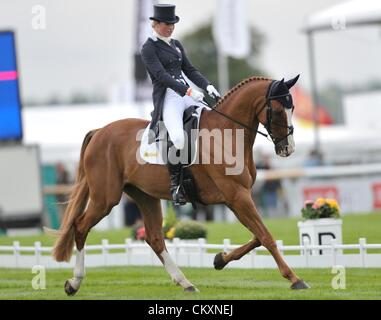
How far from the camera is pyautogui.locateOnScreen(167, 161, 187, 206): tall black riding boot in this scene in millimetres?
11555

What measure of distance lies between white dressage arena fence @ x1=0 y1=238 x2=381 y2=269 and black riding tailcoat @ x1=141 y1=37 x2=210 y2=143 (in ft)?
9.01

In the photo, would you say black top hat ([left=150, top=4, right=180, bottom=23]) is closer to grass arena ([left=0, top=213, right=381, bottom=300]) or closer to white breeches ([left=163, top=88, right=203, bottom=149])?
white breeches ([left=163, top=88, right=203, bottom=149])

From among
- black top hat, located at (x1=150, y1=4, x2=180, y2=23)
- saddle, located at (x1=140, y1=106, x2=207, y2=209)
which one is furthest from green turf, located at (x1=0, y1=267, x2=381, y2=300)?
black top hat, located at (x1=150, y1=4, x2=180, y2=23)

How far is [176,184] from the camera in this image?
38.0 feet

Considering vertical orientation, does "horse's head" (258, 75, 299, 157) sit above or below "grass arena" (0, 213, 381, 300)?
above

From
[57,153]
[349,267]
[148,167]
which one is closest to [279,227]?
[349,267]

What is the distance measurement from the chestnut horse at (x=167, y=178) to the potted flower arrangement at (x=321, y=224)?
2.72 m

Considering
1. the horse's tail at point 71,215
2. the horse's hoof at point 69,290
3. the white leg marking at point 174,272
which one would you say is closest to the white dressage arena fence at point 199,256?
the white leg marking at point 174,272

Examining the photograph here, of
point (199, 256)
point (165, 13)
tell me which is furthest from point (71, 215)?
point (199, 256)

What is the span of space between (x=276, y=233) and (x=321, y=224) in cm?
564

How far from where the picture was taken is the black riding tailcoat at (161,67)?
459 inches

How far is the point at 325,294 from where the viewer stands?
10625 mm

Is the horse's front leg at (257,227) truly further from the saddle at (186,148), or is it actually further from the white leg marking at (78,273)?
the white leg marking at (78,273)

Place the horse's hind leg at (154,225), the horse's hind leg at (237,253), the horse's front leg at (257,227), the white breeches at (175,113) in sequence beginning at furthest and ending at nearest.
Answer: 1. the horse's hind leg at (154,225)
2. the white breeches at (175,113)
3. the horse's hind leg at (237,253)
4. the horse's front leg at (257,227)
